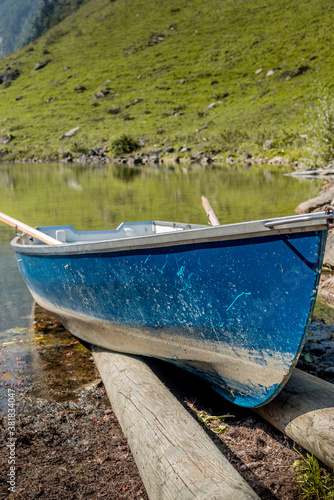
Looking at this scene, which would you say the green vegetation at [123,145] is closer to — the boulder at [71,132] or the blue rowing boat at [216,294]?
the boulder at [71,132]

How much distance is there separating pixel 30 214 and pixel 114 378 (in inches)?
576

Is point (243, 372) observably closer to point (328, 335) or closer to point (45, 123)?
point (328, 335)

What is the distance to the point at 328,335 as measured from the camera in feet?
19.4

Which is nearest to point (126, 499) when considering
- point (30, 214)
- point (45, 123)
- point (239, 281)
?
point (239, 281)

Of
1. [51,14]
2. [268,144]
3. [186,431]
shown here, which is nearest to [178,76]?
[268,144]

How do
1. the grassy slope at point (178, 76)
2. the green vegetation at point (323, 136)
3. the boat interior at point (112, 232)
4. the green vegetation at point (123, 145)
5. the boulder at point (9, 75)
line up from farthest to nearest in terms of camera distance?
1. the boulder at point (9, 75)
2. the green vegetation at point (123, 145)
3. the grassy slope at point (178, 76)
4. the green vegetation at point (323, 136)
5. the boat interior at point (112, 232)

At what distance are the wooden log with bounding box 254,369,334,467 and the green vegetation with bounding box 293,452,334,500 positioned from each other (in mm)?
86

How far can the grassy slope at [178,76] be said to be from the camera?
53.1 metres

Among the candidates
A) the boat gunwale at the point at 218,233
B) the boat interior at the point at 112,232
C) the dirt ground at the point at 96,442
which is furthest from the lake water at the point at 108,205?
the boat gunwale at the point at 218,233

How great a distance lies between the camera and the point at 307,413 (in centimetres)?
357

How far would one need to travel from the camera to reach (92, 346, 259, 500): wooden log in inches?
107

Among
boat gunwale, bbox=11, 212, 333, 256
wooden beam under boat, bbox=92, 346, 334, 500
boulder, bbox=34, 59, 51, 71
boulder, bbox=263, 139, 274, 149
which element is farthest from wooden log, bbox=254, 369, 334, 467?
boulder, bbox=34, 59, 51, 71

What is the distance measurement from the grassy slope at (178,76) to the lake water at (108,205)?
15.0 m

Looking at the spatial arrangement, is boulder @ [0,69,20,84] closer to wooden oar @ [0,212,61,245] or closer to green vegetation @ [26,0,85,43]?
green vegetation @ [26,0,85,43]
